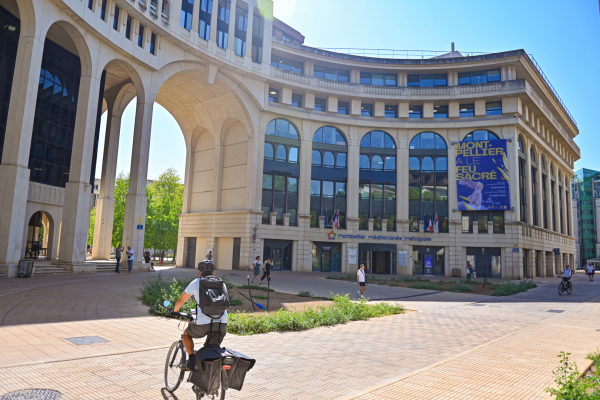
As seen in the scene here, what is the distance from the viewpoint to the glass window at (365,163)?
140 feet

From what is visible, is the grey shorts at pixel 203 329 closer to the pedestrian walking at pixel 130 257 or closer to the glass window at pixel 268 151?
the pedestrian walking at pixel 130 257

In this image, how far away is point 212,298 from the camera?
16.2 feet

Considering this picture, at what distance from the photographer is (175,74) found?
3381cm

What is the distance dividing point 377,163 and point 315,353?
36037 mm

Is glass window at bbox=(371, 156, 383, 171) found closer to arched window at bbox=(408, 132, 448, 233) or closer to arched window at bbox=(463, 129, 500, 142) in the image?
arched window at bbox=(408, 132, 448, 233)

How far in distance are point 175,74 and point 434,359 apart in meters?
31.7

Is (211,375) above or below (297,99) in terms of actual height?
below

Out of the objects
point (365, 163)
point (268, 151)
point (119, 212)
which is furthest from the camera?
point (119, 212)

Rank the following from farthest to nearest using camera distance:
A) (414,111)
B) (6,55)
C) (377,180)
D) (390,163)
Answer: (414,111) → (390,163) → (377,180) → (6,55)

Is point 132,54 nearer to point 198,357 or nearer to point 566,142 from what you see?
point 198,357

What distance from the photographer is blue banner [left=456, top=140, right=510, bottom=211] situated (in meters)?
39.9

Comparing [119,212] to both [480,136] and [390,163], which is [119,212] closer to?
A: [390,163]

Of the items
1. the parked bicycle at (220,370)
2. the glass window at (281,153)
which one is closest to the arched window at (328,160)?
the glass window at (281,153)

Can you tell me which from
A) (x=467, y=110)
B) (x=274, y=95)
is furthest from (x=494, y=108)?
(x=274, y=95)
